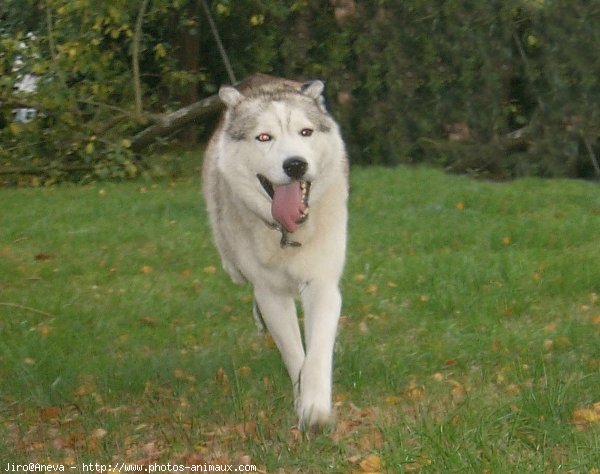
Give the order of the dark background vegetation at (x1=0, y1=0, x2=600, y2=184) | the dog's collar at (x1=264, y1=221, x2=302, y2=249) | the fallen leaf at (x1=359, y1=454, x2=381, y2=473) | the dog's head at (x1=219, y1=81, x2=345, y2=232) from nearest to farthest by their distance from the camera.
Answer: the fallen leaf at (x1=359, y1=454, x2=381, y2=473) < the dog's head at (x1=219, y1=81, x2=345, y2=232) < the dog's collar at (x1=264, y1=221, x2=302, y2=249) < the dark background vegetation at (x1=0, y1=0, x2=600, y2=184)

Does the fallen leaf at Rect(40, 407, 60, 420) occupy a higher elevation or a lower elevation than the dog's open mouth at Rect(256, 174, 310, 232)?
lower

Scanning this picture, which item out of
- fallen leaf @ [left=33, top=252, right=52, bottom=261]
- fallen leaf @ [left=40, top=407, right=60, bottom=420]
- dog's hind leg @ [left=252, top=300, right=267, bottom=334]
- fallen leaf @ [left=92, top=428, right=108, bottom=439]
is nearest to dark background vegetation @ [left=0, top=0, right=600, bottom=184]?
fallen leaf @ [left=33, top=252, right=52, bottom=261]

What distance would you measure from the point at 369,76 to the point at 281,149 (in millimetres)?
10585

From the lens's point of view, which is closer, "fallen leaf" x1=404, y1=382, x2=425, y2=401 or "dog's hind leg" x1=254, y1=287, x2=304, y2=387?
"fallen leaf" x1=404, y1=382, x2=425, y2=401

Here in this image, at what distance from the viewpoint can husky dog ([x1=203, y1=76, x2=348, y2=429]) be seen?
17.1ft

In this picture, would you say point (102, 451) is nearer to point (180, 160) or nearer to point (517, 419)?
point (517, 419)

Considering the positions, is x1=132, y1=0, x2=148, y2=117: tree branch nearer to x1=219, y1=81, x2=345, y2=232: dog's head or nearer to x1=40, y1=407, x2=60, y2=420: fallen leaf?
x1=219, y1=81, x2=345, y2=232: dog's head

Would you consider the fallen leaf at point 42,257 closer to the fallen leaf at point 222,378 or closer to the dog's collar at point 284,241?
the fallen leaf at point 222,378

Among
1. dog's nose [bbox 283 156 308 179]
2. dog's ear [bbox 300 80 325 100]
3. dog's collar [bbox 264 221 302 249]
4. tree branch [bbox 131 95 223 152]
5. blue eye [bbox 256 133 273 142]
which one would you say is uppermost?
dog's ear [bbox 300 80 325 100]

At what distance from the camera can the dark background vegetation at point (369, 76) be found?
47.6ft

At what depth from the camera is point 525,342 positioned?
19.6ft

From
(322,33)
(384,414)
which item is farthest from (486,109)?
(384,414)

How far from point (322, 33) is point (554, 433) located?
1259 cm

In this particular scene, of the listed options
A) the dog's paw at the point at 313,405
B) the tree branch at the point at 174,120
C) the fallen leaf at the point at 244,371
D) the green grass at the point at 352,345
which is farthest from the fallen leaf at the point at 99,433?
the tree branch at the point at 174,120
